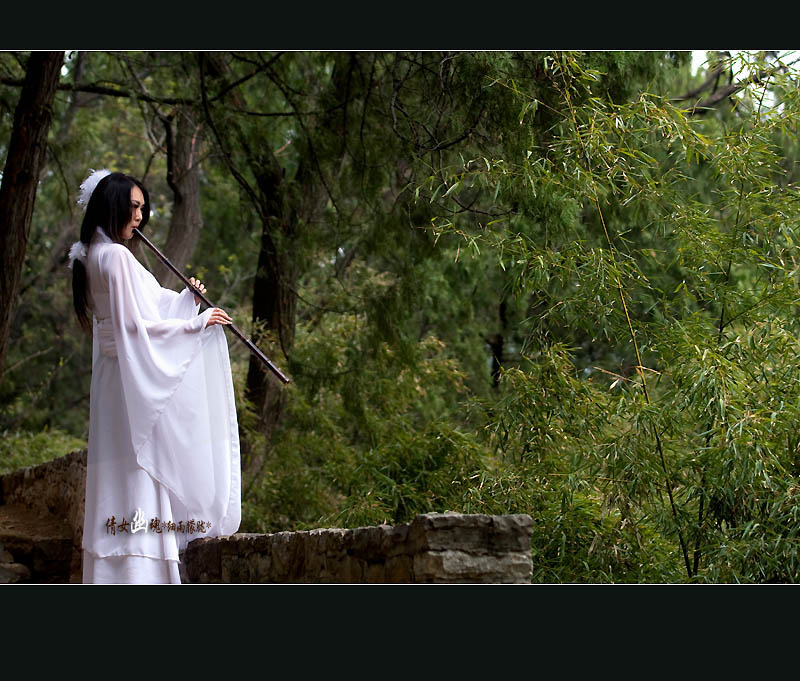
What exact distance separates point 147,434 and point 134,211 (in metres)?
0.74

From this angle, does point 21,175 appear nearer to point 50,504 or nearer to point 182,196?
point 50,504

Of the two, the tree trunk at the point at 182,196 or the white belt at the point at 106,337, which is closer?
the white belt at the point at 106,337

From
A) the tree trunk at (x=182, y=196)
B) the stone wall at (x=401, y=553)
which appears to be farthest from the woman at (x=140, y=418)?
the tree trunk at (x=182, y=196)

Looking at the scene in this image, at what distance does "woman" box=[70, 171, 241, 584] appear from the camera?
3197mm

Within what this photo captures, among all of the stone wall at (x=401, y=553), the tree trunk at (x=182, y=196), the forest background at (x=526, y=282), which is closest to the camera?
the stone wall at (x=401, y=553)

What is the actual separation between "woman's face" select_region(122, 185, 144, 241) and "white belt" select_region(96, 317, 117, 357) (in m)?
0.29

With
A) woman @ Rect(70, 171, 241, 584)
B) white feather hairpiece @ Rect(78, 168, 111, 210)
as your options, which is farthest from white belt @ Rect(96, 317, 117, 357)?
white feather hairpiece @ Rect(78, 168, 111, 210)

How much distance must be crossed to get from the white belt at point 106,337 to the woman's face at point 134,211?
0.29 m

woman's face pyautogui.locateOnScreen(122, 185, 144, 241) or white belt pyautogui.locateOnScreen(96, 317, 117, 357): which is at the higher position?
woman's face pyautogui.locateOnScreen(122, 185, 144, 241)

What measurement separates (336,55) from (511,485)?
10.2ft

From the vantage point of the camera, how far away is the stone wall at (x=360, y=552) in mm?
2574

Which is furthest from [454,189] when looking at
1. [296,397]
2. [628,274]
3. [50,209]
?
[50,209]

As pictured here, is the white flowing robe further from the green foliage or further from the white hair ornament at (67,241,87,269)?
the green foliage

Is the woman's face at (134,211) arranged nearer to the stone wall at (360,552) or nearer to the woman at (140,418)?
the woman at (140,418)
